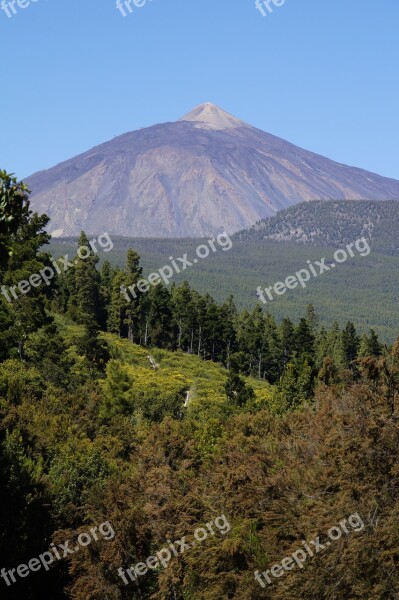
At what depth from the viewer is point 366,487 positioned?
21516 mm

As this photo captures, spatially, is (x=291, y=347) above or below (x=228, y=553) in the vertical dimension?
below

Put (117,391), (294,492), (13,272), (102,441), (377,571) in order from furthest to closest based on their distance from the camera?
(13,272) < (117,391) < (102,441) < (294,492) < (377,571)

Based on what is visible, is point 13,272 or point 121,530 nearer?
point 121,530

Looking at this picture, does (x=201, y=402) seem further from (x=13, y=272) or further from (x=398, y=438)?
(x=398, y=438)

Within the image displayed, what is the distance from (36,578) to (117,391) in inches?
886

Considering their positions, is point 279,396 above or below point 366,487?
below

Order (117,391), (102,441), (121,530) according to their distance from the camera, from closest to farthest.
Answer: (121,530), (102,441), (117,391)

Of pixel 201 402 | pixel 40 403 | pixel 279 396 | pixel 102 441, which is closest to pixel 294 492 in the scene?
pixel 102 441

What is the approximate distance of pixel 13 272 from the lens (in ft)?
186

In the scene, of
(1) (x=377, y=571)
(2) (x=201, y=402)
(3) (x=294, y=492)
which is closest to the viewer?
(1) (x=377, y=571)

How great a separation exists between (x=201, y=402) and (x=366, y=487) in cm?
4733

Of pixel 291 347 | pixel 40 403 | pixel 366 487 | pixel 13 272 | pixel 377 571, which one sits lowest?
pixel 291 347

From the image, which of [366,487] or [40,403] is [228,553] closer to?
[366,487]

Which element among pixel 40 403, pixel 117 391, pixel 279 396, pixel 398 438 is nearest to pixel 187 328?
pixel 279 396
